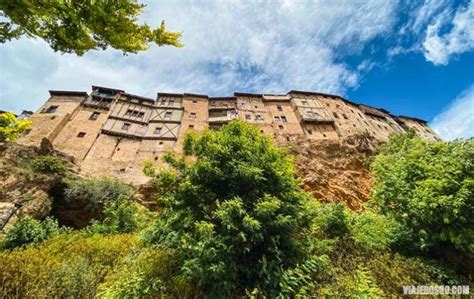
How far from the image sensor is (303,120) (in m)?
32.9

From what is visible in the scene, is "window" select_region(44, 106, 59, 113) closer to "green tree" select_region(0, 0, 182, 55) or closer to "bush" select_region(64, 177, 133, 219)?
"bush" select_region(64, 177, 133, 219)

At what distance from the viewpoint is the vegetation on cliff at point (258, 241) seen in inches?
241

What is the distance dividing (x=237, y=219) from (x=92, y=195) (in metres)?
13.9

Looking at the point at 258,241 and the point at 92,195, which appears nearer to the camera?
the point at 258,241

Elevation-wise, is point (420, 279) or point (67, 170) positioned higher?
point (67, 170)

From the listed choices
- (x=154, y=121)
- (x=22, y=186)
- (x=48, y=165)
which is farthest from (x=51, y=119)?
(x=22, y=186)

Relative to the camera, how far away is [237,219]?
675 centimetres

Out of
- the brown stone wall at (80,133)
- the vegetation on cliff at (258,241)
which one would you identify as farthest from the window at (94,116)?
the vegetation on cliff at (258,241)

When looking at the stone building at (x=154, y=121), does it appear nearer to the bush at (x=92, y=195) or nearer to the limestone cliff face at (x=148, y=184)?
the limestone cliff face at (x=148, y=184)

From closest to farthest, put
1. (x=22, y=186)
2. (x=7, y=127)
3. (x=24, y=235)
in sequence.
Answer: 1. (x=24, y=235)
2. (x=22, y=186)
3. (x=7, y=127)

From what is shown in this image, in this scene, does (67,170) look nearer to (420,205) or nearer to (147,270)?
(147,270)

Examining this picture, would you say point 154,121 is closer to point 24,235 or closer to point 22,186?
point 22,186

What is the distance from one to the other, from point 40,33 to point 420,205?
37.6ft

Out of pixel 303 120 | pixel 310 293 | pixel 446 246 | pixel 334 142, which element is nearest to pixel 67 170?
pixel 310 293
